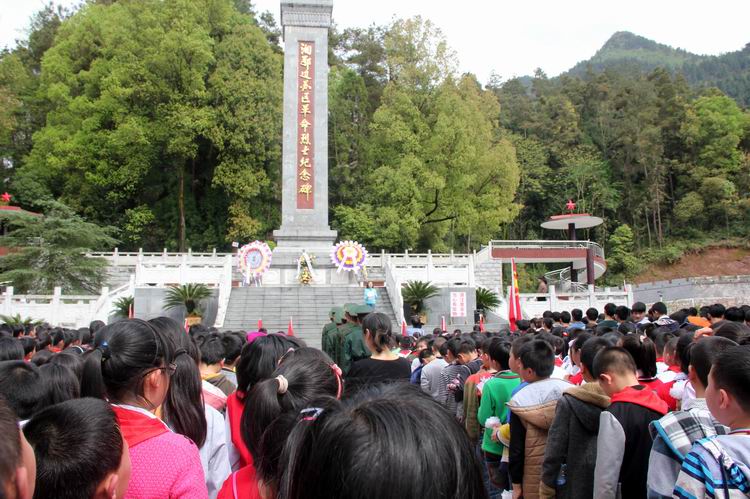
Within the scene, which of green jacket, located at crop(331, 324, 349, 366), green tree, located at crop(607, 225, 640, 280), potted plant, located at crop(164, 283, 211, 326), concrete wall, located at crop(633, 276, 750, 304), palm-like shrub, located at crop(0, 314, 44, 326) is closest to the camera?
green jacket, located at crop(331, 324, 349, 366)

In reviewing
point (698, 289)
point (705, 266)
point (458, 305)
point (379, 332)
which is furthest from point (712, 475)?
point (705, 266)

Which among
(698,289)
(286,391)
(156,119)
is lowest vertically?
(698,289)

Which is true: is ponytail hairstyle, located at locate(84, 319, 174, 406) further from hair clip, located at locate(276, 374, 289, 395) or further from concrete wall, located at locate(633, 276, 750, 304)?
concrete wall, located at locate(633, 276, 750, 304)

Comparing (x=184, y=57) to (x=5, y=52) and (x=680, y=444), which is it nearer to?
(x=5, y=52)

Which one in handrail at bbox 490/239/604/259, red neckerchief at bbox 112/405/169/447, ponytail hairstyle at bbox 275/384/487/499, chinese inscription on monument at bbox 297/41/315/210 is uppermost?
chinese inscription on monument at bbox 297/41/315/210

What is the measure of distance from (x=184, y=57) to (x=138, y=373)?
24551 millimetres

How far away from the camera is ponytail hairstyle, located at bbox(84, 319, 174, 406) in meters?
2.06

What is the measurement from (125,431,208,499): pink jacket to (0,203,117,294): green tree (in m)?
17.0

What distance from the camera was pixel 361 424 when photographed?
1.00 meters

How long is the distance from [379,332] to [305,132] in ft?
58.8

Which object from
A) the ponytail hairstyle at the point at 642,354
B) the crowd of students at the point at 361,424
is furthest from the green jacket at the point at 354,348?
the ponytail hairstyle at the point at 642,354

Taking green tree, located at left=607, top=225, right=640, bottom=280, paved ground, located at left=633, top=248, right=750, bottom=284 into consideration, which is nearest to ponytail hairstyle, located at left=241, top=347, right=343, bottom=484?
green tree, located at left=607, top=225, right=640, bottom=280

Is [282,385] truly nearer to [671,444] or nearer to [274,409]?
[274,409]

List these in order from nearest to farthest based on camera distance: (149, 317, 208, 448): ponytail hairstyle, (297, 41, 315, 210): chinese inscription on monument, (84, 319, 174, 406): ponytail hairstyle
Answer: (84, 319, 174, 406): ponytail hairstyle, (149, 317, 208, 448): ponytail hairstyle, (297, 41, 315, 210): chinese inscription on monument
